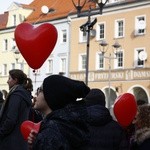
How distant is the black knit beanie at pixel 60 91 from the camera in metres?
3.09

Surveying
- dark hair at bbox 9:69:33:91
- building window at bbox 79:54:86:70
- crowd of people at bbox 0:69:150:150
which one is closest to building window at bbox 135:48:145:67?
building window at bbox 79:54:86:70

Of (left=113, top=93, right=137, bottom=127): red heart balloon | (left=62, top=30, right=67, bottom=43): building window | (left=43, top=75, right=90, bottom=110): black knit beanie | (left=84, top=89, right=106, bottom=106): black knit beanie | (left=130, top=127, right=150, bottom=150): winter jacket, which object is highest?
(left=62, top=30, right=67, bottom=43): building window

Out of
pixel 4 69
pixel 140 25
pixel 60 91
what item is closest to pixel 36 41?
pixel 60 91

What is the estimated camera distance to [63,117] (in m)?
3.03

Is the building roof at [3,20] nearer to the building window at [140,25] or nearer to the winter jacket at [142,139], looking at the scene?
the building window at [140,25]

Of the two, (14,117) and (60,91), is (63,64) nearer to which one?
(14,117)

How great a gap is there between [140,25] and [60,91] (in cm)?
3290

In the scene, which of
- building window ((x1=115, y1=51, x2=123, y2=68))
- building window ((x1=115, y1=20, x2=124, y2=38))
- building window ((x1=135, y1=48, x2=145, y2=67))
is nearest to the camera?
building window ((x1=135, y1=48, x2=145, y2=67))

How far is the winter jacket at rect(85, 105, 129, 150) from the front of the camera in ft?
13.7

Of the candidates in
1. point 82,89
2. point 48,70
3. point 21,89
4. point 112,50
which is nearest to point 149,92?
point 112,50

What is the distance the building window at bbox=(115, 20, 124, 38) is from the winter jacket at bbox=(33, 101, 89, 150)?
34.6 m

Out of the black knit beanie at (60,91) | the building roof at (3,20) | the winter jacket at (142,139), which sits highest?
the building roof at (3,20)

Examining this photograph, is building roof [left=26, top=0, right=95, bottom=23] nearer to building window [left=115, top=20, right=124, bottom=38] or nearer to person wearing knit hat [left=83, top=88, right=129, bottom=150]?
building window [left=115, top=20, right=124, bottom=38]

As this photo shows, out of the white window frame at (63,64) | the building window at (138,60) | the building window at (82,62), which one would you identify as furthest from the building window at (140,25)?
the white window frame at (63,64)
